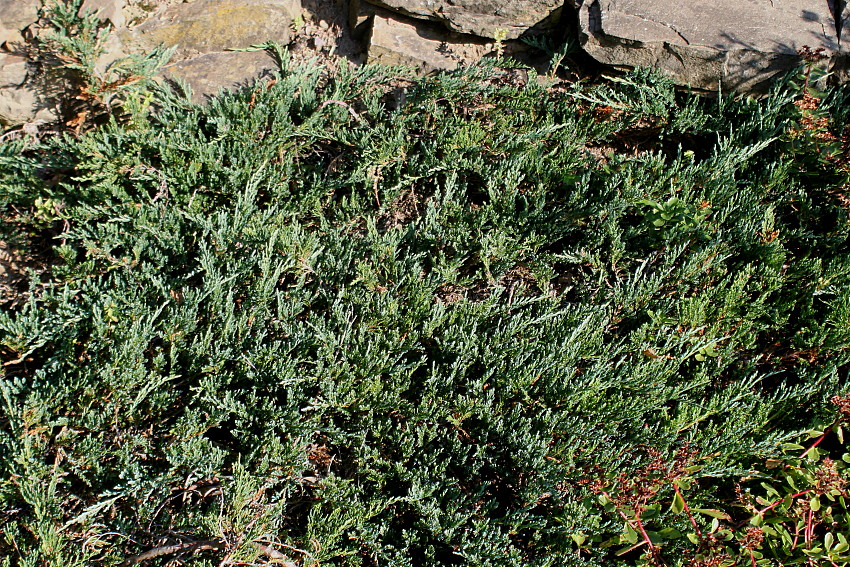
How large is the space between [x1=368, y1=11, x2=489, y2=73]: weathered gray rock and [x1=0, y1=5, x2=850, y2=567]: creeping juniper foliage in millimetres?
201

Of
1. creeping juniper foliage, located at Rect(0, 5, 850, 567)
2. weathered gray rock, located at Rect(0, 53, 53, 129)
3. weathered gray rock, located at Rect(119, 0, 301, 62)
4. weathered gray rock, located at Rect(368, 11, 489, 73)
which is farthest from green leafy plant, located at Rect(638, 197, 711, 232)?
weathered gray rock, located at Rect(0, 53, 53, 129)

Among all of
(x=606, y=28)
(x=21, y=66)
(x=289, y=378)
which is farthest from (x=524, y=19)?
(x=21, y=66)

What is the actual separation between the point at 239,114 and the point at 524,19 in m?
1.87

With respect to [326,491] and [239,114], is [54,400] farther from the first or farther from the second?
[239,114]

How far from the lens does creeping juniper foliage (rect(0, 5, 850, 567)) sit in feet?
8.35

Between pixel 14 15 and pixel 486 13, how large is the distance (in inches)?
Answer: 111

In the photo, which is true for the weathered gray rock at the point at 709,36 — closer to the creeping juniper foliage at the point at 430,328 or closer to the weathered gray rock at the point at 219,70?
the creeping juniper foliage at the point at 430,328

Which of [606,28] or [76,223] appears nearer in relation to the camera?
[76,223]

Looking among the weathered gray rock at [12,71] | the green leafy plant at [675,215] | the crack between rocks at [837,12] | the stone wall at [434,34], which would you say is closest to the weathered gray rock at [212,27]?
the stone wall at [434,34]

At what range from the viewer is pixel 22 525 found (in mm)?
2537

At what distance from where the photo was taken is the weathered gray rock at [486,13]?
12.9 feet

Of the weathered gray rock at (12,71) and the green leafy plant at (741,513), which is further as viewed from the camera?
the weathered gray rock at (12,71)

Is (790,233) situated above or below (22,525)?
above

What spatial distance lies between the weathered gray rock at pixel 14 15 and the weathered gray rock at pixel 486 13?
6.62 feet
